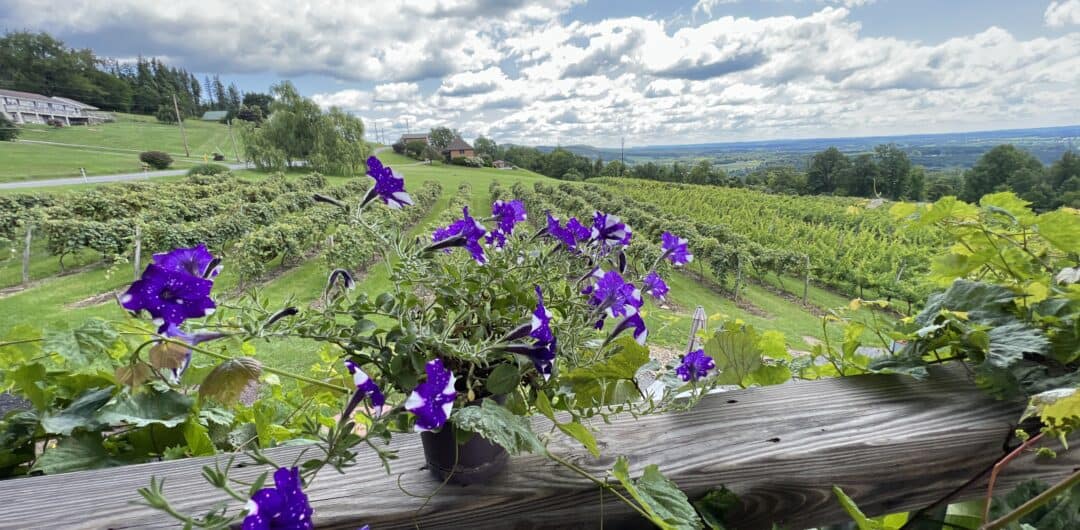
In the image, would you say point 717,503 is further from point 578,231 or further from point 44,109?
point 44,109

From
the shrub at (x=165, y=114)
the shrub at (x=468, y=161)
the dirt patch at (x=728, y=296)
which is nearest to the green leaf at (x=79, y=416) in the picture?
the dirt patch at (x=728, y=296)

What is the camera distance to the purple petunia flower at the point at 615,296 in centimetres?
45

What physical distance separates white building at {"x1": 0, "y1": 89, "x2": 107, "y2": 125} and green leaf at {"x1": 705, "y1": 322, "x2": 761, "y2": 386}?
2167 cm

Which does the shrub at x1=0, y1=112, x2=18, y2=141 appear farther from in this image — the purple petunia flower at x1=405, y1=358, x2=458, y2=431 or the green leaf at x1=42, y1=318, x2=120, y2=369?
the purple petunia flower at x1=405, y1=358, x2=458, y2=431

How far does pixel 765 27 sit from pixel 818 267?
1236cm

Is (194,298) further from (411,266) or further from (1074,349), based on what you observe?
(1074,349)

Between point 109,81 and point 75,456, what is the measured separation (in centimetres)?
2326

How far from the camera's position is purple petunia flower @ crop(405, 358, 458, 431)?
30cm

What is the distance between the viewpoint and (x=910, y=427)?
50cm

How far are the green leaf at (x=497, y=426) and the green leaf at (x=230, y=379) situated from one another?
0.21 metres

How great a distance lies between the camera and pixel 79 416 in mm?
551

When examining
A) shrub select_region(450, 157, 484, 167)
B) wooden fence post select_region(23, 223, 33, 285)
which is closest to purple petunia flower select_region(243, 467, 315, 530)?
wooden fence post select_region(23, 223, 33, 285)

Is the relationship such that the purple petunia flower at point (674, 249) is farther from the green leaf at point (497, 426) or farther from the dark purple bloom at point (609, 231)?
the green leaf at point (497, 426)

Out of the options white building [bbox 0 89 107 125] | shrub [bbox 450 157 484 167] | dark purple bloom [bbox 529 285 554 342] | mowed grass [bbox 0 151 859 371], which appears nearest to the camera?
dark purple bloom [bbox 529 285 554 342]
